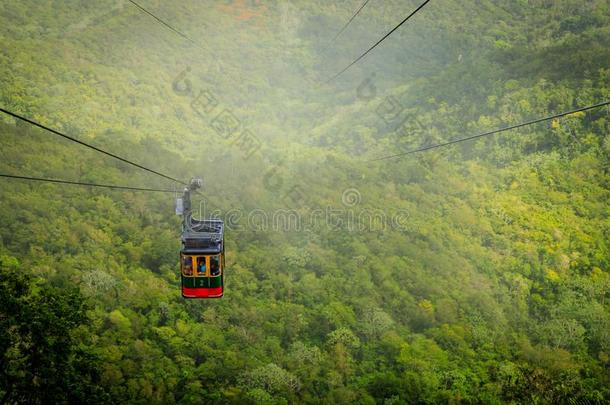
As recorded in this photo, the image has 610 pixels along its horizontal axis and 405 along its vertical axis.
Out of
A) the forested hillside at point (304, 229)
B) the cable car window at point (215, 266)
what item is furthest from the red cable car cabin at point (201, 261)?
the forested hillside at point (304, 229)

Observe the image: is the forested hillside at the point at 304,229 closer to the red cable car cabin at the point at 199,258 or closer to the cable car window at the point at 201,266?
the red cable car cabin at the point at 199,258

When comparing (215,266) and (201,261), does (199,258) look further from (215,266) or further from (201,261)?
(215,266)

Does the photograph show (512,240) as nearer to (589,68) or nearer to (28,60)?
(589,68)

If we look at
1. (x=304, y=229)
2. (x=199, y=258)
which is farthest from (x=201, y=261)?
(x=304, y=229)

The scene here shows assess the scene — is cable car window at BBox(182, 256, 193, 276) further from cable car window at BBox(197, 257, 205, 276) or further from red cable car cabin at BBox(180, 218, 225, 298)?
cable car window at BBox(197, 257, 205, 276)

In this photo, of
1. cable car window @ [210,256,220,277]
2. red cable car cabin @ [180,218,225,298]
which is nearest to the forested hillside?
red cable car cabin @ [180,218,225,298]
